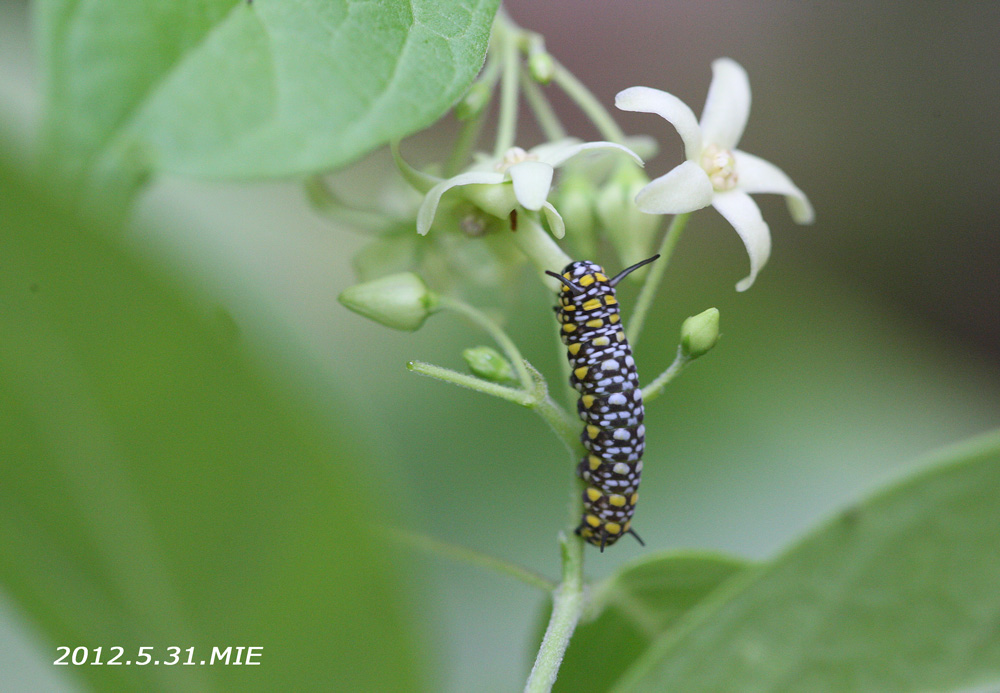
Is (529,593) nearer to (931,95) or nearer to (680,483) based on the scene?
(680,483)

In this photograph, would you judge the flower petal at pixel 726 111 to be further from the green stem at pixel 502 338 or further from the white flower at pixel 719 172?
the green stem at pixel 502 338

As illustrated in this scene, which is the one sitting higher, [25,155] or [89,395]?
[25,155]

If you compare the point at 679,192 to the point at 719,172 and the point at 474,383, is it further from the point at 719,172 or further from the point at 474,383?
the point at 474,383

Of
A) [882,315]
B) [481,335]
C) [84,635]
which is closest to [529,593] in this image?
[481,335]

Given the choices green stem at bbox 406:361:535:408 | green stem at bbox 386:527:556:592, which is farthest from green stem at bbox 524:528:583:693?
green stem at bbox 406:361:535:408

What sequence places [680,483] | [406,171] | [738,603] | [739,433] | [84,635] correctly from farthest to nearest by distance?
[739,433], [680,483], [406,171], [738,603], [84,635]

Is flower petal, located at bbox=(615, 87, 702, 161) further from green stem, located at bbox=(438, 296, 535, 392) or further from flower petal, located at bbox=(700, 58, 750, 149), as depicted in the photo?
green stem, located at bbox=(438, 296, 535, 392)

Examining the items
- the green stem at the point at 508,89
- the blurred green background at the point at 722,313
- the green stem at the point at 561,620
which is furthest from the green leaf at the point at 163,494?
the green stem at the point at 508,89
